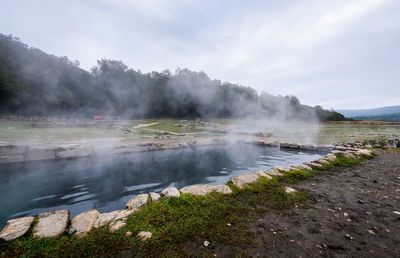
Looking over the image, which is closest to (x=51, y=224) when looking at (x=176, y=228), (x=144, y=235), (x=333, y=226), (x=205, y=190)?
(x=144, y=235)

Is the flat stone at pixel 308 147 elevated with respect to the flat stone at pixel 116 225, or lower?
lower

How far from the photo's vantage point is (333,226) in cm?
157

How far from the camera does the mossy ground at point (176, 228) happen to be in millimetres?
1174

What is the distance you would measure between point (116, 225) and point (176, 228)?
0.59m

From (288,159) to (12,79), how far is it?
21.2 m

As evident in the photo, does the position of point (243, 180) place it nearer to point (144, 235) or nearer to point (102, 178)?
point (144, 235)

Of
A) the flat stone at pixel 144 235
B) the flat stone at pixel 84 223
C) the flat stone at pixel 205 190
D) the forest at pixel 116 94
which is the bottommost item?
the flat stone at pixel 205 190

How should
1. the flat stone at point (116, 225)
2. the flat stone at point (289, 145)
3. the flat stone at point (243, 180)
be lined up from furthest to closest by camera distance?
the flat stone at point (289, 145) < the flat stone at point (243, 180) < the flat stone at point (116, 225)

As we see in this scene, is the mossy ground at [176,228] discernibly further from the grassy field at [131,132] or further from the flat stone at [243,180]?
the grassy field at [131,132]

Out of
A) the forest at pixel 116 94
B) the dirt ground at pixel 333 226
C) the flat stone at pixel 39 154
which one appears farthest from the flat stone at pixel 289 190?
the forest at pixel 116 94

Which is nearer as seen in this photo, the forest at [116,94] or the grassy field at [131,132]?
the grassy field at [131,132]

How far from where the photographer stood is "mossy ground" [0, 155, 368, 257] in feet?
3.85

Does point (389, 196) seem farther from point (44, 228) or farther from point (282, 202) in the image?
point (44, 228)

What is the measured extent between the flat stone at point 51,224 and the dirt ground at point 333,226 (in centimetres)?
131
